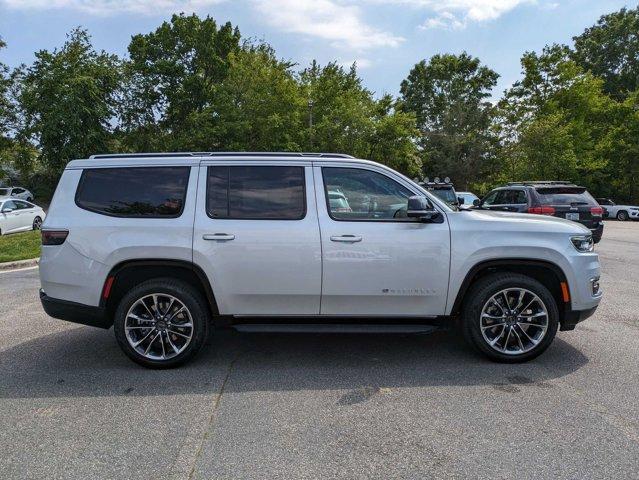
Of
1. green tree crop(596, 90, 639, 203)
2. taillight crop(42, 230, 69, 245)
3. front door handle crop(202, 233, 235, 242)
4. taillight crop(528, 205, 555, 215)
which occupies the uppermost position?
green tree crop(596, 90, 639, 203)

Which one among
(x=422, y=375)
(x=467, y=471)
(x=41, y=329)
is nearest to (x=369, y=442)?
(x=467, y=471)

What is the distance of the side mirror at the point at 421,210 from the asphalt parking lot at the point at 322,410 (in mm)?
1408

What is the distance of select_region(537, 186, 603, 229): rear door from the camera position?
1115 cm

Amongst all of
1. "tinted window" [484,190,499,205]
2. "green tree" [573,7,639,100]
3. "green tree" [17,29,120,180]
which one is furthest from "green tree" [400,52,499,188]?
"tinted window" [484,190,499,205]

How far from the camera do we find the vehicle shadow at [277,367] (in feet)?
14.2

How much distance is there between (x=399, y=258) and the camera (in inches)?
181

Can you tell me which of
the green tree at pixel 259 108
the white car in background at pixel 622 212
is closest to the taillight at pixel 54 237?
the green tree at pixel 259 108

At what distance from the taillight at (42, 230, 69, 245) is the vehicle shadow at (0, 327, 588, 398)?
1.21m

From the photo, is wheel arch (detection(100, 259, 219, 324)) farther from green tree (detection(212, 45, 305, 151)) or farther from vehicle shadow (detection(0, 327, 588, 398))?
green tree (detection(212, 45, 305, 151))

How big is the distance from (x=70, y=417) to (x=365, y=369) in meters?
2.48

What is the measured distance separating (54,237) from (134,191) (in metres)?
0.84

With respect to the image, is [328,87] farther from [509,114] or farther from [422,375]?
[422,375]

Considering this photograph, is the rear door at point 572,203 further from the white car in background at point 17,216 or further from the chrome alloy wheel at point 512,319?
the white car in background at point 17,216

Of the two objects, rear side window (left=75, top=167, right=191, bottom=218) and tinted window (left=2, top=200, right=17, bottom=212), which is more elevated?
rear side window (left=75, top=167, right=191, bottom=218)
